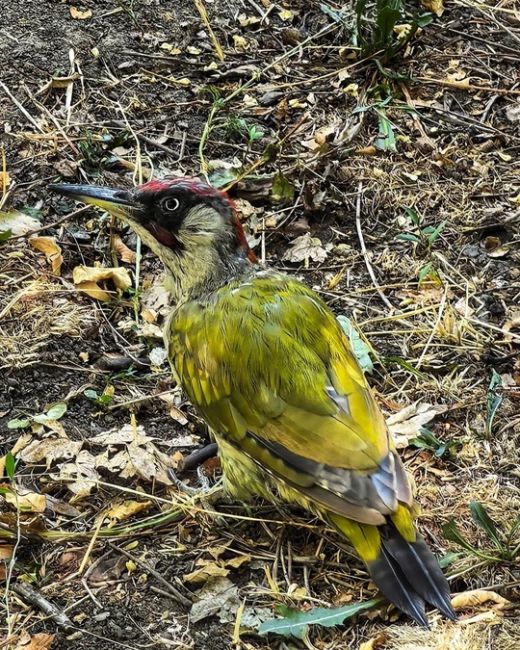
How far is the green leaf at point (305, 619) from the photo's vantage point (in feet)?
11.2

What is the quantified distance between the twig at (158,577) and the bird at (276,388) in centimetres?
54

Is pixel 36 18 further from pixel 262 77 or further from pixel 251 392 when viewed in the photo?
pixel 251 392

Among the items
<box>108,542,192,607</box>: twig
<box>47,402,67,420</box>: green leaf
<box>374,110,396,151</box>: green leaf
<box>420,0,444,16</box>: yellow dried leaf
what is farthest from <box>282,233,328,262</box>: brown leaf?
<box>420,0,444,16</box>: yellow dried leaf

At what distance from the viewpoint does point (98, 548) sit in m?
3.83

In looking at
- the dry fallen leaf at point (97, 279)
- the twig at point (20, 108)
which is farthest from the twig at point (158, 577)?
the twig at point (20, 108)

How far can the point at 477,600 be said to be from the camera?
352 centimetres

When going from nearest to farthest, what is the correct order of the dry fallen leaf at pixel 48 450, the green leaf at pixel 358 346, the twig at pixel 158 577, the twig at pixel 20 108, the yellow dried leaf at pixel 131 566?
1. the twig at pixel 158 577
2. the yellow dried leaf at pixel 131 566
3. the dry fallen leaf at pixel 48 450
4. the green leaf at pixel 358 346
5. the twig at pixel 20 108

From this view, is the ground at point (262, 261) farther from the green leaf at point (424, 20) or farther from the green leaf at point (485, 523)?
the green leaf at point (424, 20)

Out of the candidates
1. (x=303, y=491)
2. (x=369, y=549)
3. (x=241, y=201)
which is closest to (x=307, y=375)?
(x=303, y=491)

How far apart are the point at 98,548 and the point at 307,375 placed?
120 cm

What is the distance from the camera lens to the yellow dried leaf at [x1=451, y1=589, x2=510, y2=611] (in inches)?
138

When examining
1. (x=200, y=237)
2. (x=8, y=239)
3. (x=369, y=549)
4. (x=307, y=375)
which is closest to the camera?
(x=369, y=549)

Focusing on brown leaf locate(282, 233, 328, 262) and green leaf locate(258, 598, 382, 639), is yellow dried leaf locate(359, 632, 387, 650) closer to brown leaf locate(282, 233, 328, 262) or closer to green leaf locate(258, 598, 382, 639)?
green leaf locate(258, 598, 382, 639)

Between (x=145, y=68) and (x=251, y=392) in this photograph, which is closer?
(x=251, y=392)
